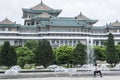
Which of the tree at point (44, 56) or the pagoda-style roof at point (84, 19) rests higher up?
the pagoda-style roof at point (84, 19)

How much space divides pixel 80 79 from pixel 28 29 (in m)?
50.8

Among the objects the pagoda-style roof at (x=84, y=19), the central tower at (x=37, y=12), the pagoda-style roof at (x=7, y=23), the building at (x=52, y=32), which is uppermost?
the central tower at (x=37, y=12)

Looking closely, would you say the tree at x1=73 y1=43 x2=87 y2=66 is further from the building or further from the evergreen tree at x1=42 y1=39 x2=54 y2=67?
the building

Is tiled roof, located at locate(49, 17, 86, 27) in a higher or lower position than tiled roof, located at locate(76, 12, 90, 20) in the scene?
lower

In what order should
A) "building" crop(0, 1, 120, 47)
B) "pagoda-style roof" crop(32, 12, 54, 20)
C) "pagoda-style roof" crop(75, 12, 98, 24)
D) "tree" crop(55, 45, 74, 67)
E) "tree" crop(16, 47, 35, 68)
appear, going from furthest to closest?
1. "pagoda-style roof" crop(75, 12, 98, 24)
2. "pagoda-style roof" crop(32, 12, 54, 20)
3. "building" crop(0, 1, 120, 47)
4. "tree" crop(55, 45, 74, 67)
5. "tree" crop(16, 47, 35, 68)

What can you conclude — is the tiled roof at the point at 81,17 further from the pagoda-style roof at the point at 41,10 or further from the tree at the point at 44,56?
the tree at the point at 44,56

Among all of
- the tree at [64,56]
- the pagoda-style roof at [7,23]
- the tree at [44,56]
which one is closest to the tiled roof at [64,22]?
the pagoda-style roof at [7,23]

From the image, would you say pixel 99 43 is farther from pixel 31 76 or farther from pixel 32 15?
pixel 31 76

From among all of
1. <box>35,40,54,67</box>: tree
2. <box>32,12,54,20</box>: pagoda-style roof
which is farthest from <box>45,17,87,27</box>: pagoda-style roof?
<box>35,40,54,67</box>: tree

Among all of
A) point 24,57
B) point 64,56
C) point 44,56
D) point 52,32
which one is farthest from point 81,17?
point 44,56

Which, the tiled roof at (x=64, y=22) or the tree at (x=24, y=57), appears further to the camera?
the tiled roof at (x=64, y=22)

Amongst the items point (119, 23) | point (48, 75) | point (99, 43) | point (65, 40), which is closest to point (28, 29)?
point (65, 40)

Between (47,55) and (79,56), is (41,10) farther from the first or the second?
(47,55)

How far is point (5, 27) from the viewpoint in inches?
2591
